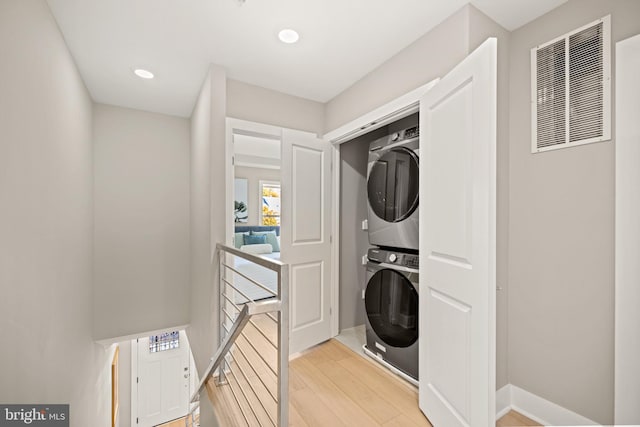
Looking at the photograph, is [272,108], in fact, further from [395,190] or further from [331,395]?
[331,395]

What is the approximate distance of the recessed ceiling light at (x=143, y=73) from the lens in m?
2.34

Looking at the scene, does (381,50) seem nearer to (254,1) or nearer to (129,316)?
(254,1)

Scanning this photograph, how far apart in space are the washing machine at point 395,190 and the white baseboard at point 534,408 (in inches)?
41.2

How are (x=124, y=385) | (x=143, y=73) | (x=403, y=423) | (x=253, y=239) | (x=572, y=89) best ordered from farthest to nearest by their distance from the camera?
(x=253, y=239) < (x=124, y=385) < (x=143, y=73) < (x=403, y=423) < (x=572, y=89)

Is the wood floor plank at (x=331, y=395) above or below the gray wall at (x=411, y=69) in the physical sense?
below

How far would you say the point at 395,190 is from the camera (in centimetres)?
219

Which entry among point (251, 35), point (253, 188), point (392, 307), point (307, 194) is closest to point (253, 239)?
point (253, 188)

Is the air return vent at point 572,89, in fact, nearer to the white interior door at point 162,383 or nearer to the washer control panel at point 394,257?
the washer control panel at point 394,257

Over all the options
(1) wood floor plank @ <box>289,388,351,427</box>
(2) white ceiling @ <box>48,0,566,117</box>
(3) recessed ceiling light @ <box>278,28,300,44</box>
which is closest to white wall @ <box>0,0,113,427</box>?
(2) white ceiling @ <box>48,0,566,117</box>

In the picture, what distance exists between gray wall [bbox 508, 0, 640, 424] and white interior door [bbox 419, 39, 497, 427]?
61 centimetres

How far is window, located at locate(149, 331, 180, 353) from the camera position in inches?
191

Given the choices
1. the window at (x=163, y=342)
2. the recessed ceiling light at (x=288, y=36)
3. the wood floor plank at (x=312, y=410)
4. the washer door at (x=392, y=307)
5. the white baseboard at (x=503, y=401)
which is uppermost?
the recessed ceiling light at (x=288, y=36)

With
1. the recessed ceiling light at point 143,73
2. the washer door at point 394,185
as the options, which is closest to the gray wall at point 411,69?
the washer door at point 394,185

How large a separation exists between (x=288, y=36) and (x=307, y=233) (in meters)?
1.58
